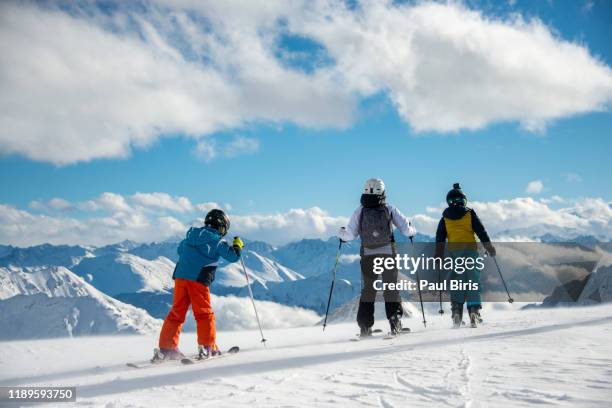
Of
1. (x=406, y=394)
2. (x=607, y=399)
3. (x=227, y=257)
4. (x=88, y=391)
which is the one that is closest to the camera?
(x=607, y=399)

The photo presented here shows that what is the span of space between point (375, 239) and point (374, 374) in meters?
4.08

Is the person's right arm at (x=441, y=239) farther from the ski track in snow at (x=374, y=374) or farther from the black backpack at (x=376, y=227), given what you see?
the ski track in snow at (x=374, y=374)

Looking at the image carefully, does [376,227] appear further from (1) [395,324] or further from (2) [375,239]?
(1) [395,324]

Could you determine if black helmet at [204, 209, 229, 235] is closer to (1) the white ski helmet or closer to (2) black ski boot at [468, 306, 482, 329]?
(1) the white ski helmet

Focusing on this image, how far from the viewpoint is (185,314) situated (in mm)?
7078

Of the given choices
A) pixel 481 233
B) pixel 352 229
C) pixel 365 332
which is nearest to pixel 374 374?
pixel 365 332

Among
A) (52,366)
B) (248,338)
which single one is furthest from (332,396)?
(248,338)

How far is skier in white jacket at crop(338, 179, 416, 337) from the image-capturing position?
891 centimetres

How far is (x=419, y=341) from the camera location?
7566 millimetres

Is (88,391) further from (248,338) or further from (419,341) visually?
(248,338)

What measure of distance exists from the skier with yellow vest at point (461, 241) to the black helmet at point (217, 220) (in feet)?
15.9

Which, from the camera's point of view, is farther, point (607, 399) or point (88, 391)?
point (88, 391)

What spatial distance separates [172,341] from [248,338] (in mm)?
3240

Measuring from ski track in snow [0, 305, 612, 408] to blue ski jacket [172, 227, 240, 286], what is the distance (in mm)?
1325
